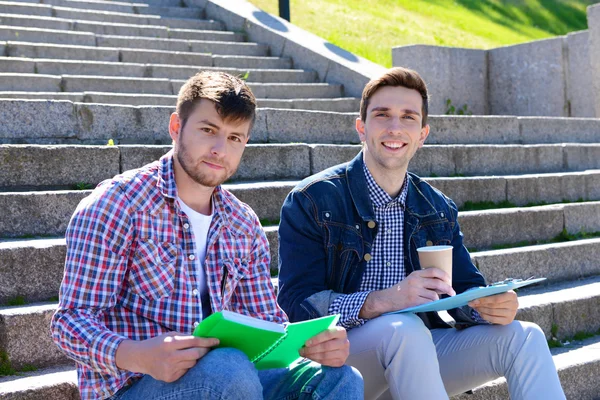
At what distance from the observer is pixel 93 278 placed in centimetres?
230

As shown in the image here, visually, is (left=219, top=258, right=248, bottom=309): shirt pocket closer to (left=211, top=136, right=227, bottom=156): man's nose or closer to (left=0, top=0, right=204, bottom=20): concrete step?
(left=211, top=136, right=227, bottom=156): man's nose

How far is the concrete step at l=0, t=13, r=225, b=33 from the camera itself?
324 inches

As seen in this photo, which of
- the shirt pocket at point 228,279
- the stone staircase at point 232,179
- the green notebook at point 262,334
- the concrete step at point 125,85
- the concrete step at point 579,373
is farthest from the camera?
the concrete step at point 125,85

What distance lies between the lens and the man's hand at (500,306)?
9.84 ft

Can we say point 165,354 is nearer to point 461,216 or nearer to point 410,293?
point 410,293

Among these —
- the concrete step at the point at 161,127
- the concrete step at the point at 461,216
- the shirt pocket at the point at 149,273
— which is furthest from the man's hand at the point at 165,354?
the concrete step at the point at 161,127

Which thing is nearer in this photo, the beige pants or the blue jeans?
the blue jeans

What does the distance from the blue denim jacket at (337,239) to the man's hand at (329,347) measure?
1.67ft

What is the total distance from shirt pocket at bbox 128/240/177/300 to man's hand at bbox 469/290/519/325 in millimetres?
1218

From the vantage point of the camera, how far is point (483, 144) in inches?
272

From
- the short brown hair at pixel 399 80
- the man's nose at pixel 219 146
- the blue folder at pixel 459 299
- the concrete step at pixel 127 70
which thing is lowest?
the blue folder at pixel 459 299

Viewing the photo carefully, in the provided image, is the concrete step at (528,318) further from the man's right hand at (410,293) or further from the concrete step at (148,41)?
the concrete step at (148,41)

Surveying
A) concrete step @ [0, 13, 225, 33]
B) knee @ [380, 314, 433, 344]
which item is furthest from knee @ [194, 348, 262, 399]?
concrete step @ [0, 13, 225, 33]

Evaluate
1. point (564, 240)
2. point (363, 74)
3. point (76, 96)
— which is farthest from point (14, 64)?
point (564, 240)
